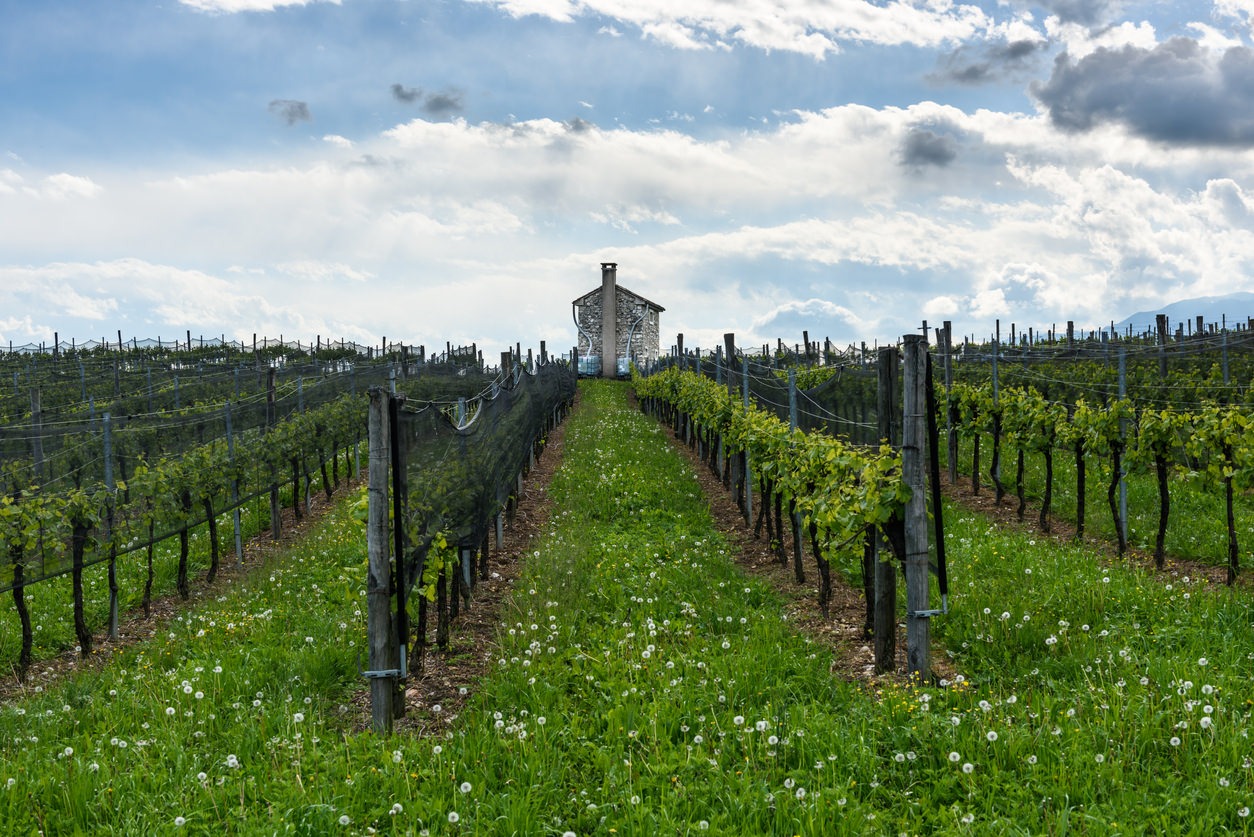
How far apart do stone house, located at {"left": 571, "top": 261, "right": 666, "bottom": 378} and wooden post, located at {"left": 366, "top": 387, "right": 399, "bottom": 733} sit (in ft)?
179

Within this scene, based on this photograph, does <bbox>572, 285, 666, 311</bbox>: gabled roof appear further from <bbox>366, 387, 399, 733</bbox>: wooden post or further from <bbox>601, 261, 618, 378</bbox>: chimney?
<bbox>366, 387, 399, 733</bbox>: wooden post

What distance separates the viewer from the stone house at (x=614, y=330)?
60750 millimetres

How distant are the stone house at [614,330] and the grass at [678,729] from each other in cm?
5222

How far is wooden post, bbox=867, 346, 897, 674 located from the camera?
686cm

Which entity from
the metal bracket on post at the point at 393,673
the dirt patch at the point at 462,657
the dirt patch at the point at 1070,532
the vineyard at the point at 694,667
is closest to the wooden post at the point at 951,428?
the dirt patch at the point at 1070,532

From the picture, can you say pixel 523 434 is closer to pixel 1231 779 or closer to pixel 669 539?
pixel 669 539

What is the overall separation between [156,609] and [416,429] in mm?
6308

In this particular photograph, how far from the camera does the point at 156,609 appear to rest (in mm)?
10742

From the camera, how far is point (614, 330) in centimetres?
6100

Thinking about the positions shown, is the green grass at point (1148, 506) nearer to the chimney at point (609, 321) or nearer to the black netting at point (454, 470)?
the black netting at point (454, 470)

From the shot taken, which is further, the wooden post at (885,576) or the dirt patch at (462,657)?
the wooden post at (885,576)

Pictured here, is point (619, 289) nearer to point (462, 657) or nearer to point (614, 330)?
A: point (614, 330)

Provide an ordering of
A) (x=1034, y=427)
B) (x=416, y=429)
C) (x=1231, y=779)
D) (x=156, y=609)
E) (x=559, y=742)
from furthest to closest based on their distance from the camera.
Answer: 1. (x=1034, y=427)
2. (x=156, y=609)
3. (x=416, y=429)
4. (x=559, y=742)
5. (x=1231, y=779)

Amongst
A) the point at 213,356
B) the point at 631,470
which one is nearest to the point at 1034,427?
the point at 631,470
